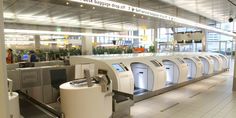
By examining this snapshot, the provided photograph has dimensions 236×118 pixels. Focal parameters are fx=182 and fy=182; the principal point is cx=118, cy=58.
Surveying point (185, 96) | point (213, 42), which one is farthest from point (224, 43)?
point (185, 96)

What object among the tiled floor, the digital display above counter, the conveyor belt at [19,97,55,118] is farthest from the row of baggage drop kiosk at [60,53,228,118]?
the conveyor belt at [19,97,55,118]

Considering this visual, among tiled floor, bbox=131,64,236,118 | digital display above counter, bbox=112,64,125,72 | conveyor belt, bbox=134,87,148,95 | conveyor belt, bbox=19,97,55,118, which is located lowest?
tiled floor, bbox=131,64,236,118

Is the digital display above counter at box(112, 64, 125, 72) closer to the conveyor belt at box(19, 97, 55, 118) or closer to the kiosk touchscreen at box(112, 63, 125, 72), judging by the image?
the kiosk touchscreen at box(112, 63, 125, 72)

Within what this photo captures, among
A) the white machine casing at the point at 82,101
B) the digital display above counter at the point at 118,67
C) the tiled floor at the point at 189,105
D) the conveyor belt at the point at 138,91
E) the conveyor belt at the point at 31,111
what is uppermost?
the digital display above counter at the point at 118,67

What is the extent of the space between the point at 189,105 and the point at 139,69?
6.36 ft

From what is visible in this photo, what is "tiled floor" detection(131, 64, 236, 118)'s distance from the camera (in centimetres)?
426

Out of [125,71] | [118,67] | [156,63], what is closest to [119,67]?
[118,67]

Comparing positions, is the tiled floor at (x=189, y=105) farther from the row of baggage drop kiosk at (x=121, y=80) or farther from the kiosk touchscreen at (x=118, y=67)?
the kiosk touchscreen at (x=118, y=67)

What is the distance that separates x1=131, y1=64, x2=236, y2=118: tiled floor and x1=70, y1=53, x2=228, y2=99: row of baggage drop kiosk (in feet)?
1.62

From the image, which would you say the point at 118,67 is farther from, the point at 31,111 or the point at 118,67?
the point at 31,111

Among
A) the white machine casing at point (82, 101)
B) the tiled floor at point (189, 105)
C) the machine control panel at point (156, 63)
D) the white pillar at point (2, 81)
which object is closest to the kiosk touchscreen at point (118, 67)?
the tiled floor at point (189, 105)

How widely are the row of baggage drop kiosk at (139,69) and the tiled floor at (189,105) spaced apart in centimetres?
49

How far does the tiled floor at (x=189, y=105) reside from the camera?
426cm

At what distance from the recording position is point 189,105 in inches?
196
